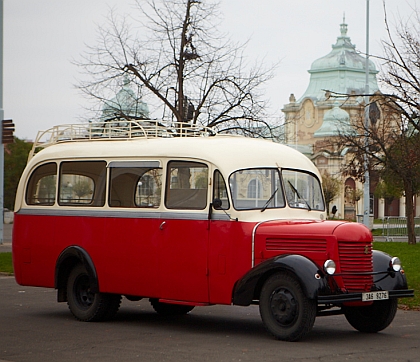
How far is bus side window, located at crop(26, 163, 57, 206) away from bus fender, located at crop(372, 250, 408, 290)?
5.09 metres

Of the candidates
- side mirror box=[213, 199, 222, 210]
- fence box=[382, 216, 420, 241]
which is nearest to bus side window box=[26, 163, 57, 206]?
side mirror box=[213, 199, 222, 210]

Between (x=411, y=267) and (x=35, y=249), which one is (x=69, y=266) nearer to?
(x=35, y=249)

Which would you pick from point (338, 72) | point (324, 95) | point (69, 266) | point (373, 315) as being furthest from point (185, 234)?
point (338, 72)

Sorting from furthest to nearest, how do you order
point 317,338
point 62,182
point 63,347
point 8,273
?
point 8,273
point 62,182
point 317,338
point 63,347

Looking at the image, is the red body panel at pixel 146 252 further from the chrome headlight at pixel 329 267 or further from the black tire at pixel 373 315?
the black tire at pixel 373 315

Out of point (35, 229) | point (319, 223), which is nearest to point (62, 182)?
point (35, 229)

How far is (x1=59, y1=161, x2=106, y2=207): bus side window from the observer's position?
13414 millimetres

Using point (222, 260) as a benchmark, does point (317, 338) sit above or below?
below

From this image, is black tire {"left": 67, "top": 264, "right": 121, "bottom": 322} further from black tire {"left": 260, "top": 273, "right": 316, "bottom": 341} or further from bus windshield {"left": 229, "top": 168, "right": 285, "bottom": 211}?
black tire {"left": 260, "top": 273, "right": 316, "bottom": 341}

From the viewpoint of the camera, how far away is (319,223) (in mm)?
11266

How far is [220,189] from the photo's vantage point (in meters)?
11.9

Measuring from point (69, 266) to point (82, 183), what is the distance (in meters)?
1.23

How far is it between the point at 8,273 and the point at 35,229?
8047 millimetres

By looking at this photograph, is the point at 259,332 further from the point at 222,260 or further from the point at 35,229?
the point at 35,229
